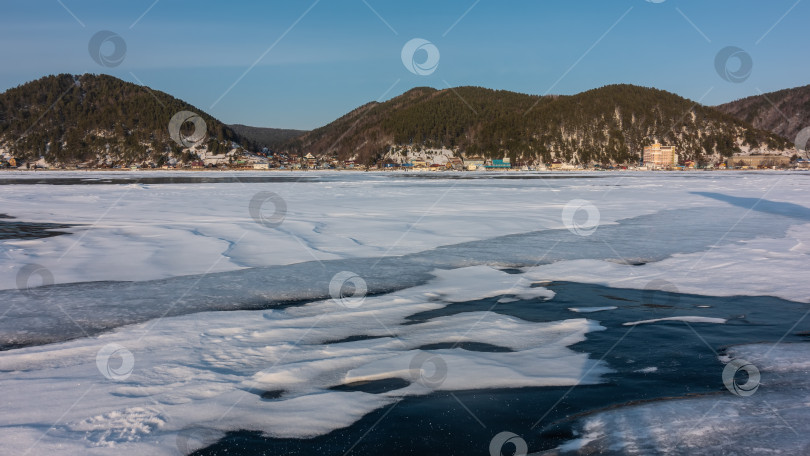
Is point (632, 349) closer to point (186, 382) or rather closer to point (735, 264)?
point (186, 382)

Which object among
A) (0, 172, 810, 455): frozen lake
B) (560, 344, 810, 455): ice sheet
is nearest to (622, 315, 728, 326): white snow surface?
(0, 172, 810, 455): frozen lake

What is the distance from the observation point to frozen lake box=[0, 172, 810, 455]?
13.8 ft

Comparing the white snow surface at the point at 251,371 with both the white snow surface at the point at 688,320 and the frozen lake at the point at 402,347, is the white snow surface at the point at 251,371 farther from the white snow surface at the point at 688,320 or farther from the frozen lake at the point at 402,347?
the white snow surface at the point at 688,320

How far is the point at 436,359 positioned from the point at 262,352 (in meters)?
2.03

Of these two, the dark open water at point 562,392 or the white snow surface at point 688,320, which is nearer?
the dark open water at point 562,392

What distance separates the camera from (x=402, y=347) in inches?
247

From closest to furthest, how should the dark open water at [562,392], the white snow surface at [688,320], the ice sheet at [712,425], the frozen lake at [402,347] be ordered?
the ice sheet at [712,425]
the dark open water at [562,392]
the frozen lake at [402,347]
the white snow surface at [688,320]

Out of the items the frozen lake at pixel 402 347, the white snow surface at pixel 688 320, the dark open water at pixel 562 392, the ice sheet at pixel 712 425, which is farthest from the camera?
the white snow surface at pixel 688 320

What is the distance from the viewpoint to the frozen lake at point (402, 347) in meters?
4.22

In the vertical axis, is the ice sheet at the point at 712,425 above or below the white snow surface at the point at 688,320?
below

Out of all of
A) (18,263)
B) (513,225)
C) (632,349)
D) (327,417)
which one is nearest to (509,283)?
(632,349)

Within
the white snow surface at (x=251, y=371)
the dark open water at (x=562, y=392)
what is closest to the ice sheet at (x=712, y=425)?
the dark open water at (x=562, y=392)

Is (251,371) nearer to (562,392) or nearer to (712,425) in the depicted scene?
(562,392)

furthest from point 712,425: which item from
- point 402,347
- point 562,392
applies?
point 402,347
